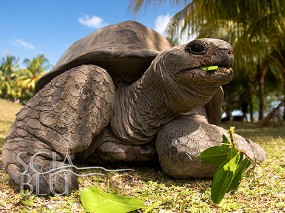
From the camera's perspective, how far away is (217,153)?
1182 mm

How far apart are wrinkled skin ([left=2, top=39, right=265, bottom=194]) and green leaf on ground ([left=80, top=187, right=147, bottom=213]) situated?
216 millimetres

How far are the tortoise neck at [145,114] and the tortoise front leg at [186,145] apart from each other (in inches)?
3.5

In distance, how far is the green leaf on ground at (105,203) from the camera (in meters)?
1.19

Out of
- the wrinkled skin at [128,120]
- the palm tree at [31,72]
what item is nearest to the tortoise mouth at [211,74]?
the wrinkled skin at [128,120]

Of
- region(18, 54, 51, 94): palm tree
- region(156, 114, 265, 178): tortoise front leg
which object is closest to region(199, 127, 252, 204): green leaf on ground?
region(156, 114, 265, 178): tortoise front leg

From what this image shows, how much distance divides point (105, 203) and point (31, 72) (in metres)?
37.5

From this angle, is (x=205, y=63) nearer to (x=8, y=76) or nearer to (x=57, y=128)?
(x=57, y=128)

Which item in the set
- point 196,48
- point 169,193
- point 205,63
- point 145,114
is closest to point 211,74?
point 205,63

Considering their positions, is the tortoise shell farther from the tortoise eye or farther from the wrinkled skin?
the tortoise eye

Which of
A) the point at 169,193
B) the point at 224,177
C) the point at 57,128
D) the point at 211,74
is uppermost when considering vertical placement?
the point at 211,74

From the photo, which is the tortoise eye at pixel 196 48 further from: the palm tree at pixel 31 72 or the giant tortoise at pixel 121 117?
the palm tree at pixel 31 72

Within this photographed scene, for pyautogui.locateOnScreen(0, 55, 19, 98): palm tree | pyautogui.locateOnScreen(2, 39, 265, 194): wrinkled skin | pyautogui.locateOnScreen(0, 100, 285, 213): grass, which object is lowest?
pyautogui.locateOnScreen(0, 100, 285, 213): grass

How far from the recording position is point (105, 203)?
1227 mm

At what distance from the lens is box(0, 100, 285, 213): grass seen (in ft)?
4.49
